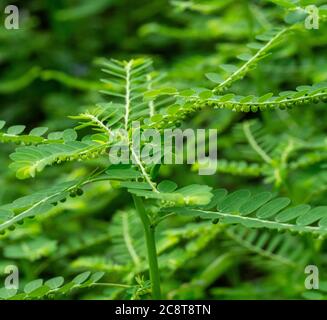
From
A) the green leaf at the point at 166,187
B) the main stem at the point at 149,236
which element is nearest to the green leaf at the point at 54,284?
the main stem at the point at 149,236

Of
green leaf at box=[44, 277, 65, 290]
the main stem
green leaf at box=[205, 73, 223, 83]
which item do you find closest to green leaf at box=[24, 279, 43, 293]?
green leaf at box=[44, 277, 65, 290]

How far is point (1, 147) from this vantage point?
9.38 ft

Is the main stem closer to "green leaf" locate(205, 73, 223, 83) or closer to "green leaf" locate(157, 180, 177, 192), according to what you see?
"green leaf" locate(157, 180, 177, 192)

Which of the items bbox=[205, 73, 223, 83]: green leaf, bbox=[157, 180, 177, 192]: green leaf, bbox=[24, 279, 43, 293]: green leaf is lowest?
bbox=[24, 279, 43, 293]: green leaf

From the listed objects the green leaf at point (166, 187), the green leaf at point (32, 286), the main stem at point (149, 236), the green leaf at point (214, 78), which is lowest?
the green leaf at point (32, 286)

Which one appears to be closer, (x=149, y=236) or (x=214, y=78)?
(x=149, y=236)

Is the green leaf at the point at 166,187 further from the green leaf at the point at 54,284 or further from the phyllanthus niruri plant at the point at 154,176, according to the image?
the green leaf at the point at 54,284

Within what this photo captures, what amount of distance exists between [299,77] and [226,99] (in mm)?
1455

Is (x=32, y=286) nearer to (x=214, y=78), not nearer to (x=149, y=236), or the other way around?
(x=149, y=236)

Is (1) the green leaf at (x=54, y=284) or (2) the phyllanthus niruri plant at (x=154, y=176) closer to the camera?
(2) the phyllanthus niruri plant at (x=154, y=176)

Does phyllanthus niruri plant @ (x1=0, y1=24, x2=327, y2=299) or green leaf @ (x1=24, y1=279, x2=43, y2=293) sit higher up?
phyllanthus niruri plant @ (x1=0, y1=24, x2=327, y2=299)

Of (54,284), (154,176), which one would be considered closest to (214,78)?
(154,176)
